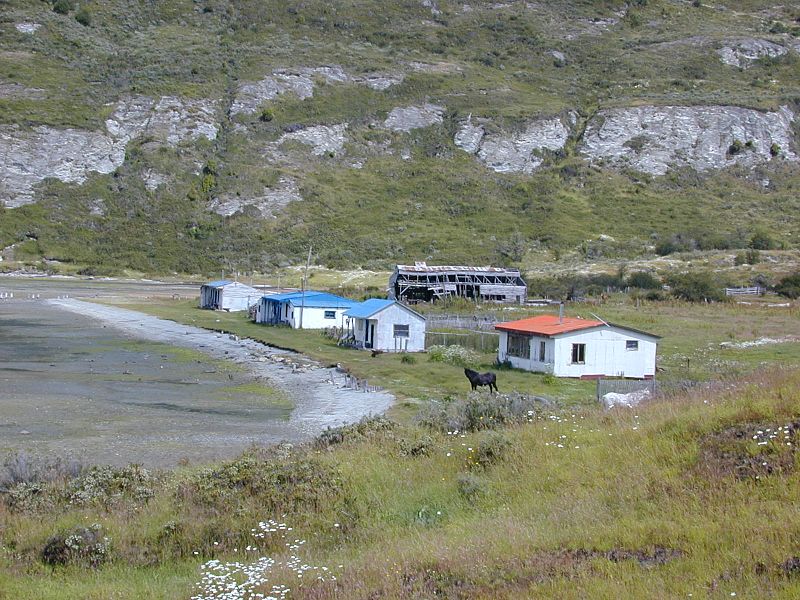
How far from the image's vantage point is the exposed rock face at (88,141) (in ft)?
386

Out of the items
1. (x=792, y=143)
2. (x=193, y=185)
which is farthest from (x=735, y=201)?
(x=193, y=185)

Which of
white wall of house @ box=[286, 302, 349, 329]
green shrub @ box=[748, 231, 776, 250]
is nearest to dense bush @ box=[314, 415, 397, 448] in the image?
white wall of house @ box=[286, 302, 349, 329]

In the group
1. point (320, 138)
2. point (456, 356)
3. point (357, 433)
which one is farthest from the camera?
point (320, 138)

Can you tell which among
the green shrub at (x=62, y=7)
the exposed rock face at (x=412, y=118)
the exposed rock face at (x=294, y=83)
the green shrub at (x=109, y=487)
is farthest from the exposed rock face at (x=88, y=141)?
the green shrub at (x=109, y=487)

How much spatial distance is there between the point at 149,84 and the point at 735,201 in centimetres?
8942

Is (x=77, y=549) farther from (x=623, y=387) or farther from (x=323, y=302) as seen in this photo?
(x=323, y=302)

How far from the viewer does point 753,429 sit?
984 centimetres

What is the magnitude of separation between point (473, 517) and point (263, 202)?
109458 millimetres

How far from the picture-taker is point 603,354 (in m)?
35.4

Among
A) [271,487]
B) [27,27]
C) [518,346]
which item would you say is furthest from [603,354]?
[27,27]

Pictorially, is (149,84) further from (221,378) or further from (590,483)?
(590,483)

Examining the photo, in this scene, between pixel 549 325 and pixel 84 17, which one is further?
pixel 84 17

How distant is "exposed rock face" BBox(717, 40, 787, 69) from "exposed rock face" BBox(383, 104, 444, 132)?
65142mm

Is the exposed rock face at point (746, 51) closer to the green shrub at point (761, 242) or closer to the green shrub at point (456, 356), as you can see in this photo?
the green shrub at point (761, 242)
